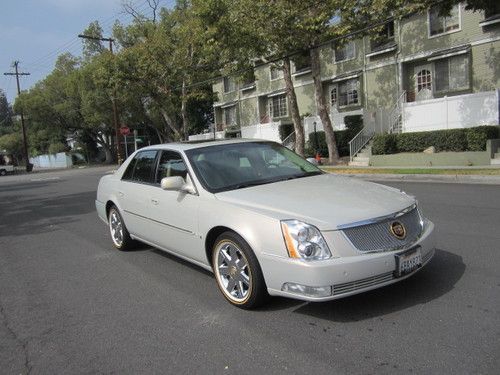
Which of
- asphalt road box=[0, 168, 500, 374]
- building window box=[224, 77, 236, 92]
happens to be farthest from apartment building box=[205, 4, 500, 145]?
asphalt road box=[0, 168, 500, 374]

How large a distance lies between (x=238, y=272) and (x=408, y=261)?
1.52 meters

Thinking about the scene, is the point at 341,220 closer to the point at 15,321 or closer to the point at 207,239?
the point at 207,239

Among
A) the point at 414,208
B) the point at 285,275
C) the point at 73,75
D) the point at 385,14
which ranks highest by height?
the point at 73,75

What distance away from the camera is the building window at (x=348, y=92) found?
30.1 metres

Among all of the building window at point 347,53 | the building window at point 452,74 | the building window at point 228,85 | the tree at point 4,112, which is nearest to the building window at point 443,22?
the building window at point 452,74

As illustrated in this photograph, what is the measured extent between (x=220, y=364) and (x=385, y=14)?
1850 cm

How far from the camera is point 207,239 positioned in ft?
16.6

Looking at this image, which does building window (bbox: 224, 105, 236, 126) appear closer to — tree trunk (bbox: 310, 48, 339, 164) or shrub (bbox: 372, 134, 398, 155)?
A: tree trunk (bbox: 310, 48, 339, 164)

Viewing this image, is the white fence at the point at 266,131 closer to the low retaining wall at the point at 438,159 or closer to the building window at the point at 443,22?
the building window at the point at 443,22

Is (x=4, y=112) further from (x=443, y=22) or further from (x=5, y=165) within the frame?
(x=443, y=22)

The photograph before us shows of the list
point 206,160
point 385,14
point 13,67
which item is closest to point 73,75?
point 13,67

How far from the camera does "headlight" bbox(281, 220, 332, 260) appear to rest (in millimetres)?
4090

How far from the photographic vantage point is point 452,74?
80.2ft

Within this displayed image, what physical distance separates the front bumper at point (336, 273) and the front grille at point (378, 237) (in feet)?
0.24
